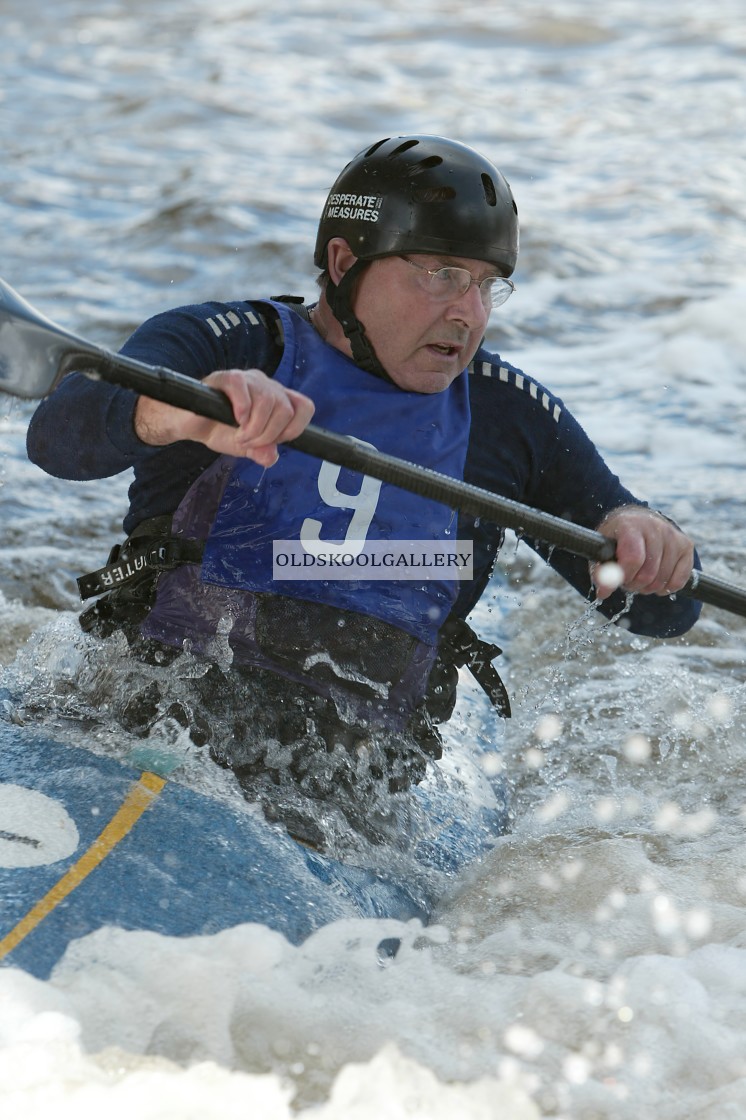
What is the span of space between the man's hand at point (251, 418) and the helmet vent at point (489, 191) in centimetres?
81

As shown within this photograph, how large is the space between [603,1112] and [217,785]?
0.91 m

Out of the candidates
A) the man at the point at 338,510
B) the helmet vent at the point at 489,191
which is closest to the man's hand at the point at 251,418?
the man at the point at 338,510

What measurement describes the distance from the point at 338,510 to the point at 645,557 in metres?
0.60

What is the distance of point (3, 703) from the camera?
107 inches

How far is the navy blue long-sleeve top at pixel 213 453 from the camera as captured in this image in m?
2.46

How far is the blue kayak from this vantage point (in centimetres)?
209

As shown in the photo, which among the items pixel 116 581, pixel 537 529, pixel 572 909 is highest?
pixel 537 529

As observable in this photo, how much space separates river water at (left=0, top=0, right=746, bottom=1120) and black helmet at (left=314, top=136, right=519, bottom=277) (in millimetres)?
897

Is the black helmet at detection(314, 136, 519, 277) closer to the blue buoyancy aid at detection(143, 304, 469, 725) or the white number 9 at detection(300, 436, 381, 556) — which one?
the blue buoyancy aid at detection(143, 304, 469, 725)

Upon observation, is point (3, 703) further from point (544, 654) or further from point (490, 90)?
point (490, 90)

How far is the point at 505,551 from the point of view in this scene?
5.17 metres

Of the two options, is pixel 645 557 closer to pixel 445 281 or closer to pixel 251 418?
pixel 445 281

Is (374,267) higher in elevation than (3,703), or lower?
higher

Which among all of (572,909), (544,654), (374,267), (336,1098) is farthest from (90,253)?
(336,1098)
